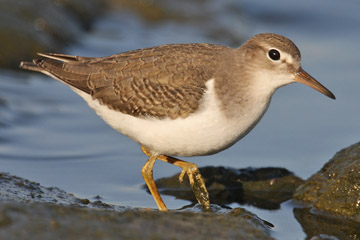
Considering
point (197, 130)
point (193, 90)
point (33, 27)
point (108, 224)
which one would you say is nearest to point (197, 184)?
point (197, 130)

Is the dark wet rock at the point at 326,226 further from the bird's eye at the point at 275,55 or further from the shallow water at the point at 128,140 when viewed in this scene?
the bird's eye at the point at 275,55

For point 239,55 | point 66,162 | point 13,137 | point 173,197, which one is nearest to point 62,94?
point 13,137

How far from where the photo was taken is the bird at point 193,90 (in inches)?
301

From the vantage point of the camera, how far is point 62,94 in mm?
12789

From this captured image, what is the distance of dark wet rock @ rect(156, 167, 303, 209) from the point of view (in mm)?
9253

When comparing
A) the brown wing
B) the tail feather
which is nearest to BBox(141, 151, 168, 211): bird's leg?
the brown wing

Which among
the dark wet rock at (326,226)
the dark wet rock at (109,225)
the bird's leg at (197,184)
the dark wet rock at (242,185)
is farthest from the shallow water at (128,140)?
the dark wet rock at (109,225)

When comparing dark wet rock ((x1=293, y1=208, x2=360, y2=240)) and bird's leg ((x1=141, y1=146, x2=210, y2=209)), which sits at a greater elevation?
bird's leg ((x1=141, y1=146, x2=210, y2=209))

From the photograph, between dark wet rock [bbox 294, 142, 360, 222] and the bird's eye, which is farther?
dark wet rock [bbox 294, 142, 360, 222]

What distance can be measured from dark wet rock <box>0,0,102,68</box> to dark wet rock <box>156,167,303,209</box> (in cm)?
568

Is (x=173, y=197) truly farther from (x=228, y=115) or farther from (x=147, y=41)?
(x=147, y=41)

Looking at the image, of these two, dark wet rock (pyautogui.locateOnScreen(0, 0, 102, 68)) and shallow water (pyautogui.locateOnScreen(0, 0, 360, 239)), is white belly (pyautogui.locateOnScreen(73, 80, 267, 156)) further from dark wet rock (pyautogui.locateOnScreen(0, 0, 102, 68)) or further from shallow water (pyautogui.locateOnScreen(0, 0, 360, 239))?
dark wet rock (pyautogui.locateOnScreen(0, 0, 102, 68))

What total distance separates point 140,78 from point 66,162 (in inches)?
107

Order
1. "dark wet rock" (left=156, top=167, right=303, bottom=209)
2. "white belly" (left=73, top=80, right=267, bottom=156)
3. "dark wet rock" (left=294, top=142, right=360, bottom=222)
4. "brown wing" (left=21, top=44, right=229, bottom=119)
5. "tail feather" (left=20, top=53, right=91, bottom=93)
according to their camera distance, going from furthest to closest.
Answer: "dark wet rock" (left=156, top=167, right=303, bottom=209) → "tail feather" (left=20, top=53, right=91, bottom=93) → "dark wet rock" (left=294, top=142, right=360, bottom=222) → "brown wing" (left=21, top=44, right=229, bottom=119) → "white belly" (left=73, top=80, right=267, bottom=156)
